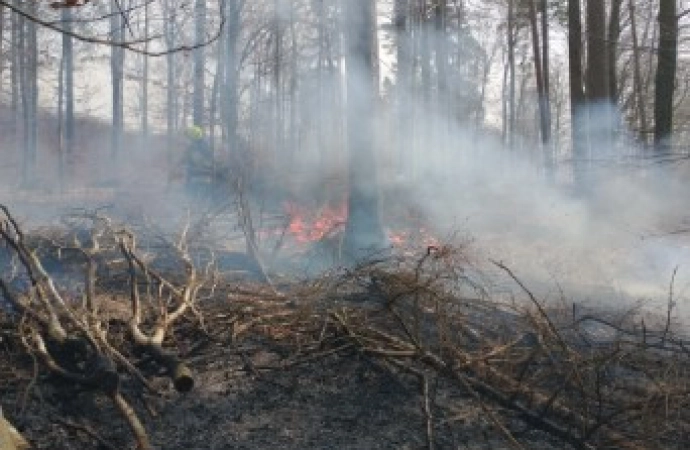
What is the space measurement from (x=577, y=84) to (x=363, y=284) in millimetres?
11332

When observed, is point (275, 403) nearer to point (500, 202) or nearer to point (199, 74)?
point (500, 202)

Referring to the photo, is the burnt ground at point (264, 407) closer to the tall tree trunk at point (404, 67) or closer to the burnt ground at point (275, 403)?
the burnt ground at point (275, 403)

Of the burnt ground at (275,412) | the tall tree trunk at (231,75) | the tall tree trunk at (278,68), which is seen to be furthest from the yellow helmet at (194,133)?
the burnt ground at (275,412)

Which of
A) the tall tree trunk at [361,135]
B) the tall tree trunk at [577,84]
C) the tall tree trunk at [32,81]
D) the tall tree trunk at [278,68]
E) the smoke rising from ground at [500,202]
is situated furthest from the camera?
the tall tree trunk at [278,68]

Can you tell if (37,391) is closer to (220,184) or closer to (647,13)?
(220,184)

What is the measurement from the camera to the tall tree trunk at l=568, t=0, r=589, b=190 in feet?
48.4

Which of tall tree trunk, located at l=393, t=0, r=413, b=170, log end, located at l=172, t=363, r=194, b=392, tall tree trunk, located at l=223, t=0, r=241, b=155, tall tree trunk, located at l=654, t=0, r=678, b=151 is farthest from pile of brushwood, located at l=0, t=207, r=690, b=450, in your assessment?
tall tree trunk, located at l=393, t=0, r=413, b=170

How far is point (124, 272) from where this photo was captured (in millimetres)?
6809

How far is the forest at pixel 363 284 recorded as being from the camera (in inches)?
148

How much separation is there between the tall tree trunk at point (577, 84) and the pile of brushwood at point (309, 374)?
10650 millimetres

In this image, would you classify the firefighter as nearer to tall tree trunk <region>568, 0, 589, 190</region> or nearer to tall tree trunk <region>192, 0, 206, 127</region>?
tall tree trunk <region>192, 0, 206, 127</region>

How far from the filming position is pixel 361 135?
9578mm

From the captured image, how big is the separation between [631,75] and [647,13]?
9.56ft

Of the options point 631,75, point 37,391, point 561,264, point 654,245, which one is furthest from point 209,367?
point 631,75
